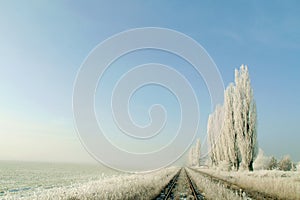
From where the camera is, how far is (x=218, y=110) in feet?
164

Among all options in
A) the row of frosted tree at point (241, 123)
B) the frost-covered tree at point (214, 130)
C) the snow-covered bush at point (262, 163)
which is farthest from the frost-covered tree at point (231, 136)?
the snow-covered bush at point (262, 163)

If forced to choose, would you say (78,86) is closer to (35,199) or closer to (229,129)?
(35,199)

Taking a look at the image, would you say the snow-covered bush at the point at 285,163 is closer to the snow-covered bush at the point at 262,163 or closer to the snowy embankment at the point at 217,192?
the snow-covered bush at the point at 262,163

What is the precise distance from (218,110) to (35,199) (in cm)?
4534

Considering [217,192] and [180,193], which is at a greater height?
[217,192]

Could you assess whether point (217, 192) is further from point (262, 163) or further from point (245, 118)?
point (262, 163)

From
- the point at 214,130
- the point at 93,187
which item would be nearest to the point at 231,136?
the point at 214,130

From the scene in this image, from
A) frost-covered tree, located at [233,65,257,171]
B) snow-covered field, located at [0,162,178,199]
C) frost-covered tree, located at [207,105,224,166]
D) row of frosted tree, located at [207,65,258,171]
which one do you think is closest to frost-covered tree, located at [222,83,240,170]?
row of frosted tree, located at [207,65,258,171]

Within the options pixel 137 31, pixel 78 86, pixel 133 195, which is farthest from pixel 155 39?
pixel 133 195

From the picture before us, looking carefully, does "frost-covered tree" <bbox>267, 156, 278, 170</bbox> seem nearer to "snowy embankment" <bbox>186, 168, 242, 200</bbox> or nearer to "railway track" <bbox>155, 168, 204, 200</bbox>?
"railway track" <bbox>155, 168, 204, 200</bbox>

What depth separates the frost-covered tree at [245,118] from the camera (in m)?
26.7

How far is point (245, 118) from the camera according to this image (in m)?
28.2

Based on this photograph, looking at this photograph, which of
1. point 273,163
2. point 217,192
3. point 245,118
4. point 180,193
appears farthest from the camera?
point 273,163

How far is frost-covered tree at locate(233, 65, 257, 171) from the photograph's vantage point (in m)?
26.7
